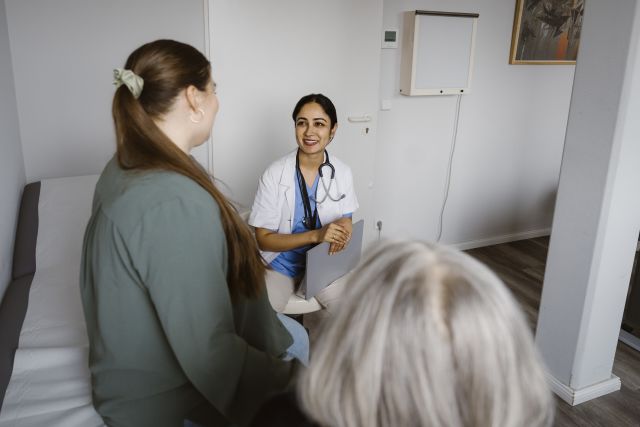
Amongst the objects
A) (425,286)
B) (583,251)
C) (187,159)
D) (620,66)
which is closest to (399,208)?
(583,251)

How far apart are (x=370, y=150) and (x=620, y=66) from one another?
1662 millimetres

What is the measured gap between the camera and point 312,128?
2.25m

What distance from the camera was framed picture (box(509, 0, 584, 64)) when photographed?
3621mm

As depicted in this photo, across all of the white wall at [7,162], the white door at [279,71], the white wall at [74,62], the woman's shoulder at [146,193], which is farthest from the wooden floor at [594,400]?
the white wall at [74,62]

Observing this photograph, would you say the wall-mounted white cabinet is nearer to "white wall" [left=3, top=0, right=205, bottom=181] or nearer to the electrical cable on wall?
the electrical cable on wall

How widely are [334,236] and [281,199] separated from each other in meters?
0.30

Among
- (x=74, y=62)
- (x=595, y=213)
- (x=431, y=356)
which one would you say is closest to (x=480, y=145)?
(x=595, y=213)

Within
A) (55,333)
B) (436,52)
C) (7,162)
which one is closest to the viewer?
(55,333)

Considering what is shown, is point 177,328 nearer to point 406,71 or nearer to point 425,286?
point 425,286

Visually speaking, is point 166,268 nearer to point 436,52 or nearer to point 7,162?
point 7,162

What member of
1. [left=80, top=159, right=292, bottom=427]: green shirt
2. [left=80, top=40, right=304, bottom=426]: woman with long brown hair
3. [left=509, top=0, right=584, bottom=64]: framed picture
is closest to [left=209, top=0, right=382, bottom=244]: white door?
[left=509, top=0, right=584, bottom=64]: framed picture

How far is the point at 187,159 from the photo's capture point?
115 centimetres

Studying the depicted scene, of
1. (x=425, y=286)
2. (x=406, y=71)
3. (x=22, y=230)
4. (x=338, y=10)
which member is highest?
(x=338, y=10)

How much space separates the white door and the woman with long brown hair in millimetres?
1648
